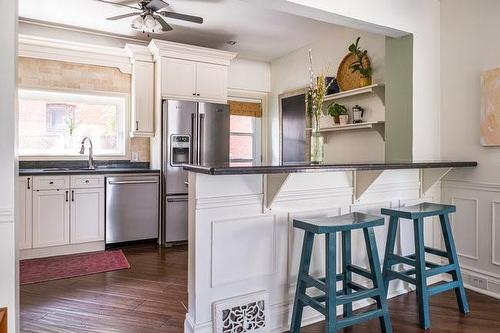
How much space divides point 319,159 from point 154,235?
2560mm

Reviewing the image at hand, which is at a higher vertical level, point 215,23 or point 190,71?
point 215,23

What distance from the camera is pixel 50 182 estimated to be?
3621 mm

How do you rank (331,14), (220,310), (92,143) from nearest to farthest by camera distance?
(220,310) < (331,14) < (92,143)

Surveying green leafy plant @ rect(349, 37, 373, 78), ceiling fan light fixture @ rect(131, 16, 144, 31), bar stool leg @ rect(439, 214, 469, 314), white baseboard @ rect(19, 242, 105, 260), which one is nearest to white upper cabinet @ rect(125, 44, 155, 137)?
ceiling fan light fixture @ rect(131, 16, 144, 31)

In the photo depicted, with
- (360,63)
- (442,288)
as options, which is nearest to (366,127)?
(360,63)

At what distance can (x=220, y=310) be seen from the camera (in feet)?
6.44

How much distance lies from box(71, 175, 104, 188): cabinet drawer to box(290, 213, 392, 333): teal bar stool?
107 inches

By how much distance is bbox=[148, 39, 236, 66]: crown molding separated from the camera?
4148 mm

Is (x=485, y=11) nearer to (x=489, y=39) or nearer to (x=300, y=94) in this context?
(x=489, y=39)

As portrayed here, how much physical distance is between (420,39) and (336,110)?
117 cm

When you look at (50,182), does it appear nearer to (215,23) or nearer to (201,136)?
(201,136)

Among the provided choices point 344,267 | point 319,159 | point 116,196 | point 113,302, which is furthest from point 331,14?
point 116,196

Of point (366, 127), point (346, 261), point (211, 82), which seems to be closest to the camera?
point (346, 261)

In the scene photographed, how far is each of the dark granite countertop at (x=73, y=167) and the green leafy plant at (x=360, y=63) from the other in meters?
2.62
